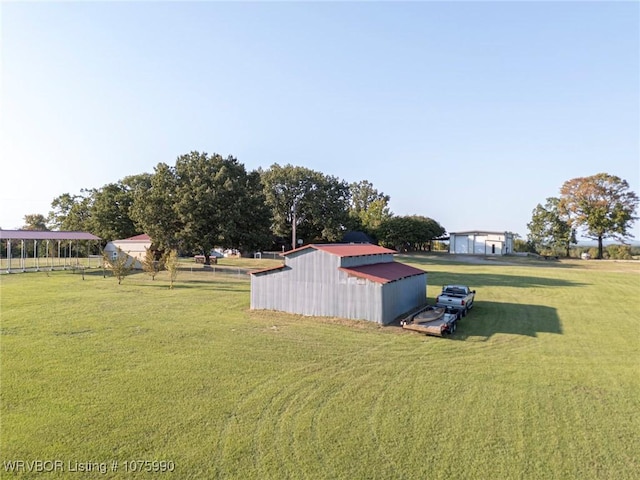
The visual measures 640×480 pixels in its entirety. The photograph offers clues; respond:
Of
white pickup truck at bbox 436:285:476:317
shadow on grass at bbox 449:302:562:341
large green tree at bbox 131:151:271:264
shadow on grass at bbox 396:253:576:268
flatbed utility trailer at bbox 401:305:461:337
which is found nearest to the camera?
flatbed utility trailer at bbox 401:305:461:337

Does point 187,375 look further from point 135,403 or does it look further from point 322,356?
point 322,356

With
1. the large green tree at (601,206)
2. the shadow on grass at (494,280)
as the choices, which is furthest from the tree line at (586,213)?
the shadow on grass at (494,280)

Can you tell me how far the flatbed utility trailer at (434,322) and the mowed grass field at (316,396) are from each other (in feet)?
1.50

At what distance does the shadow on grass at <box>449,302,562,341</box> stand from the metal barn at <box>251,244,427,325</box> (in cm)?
312

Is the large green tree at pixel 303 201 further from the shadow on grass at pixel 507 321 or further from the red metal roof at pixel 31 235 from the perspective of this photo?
the shadow on grass at pixel 507 321

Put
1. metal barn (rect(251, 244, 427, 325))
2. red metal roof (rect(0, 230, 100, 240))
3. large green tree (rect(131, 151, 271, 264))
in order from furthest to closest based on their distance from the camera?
large green tree (rect(131, 151, 271, 264)) → red metal roof (rect(0, 230, 100, 240)) → metal barn (rect(251, 244, 427, 325))

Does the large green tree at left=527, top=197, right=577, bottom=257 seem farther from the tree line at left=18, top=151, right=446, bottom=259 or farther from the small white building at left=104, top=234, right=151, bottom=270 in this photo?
the small white building at left=104, top=234, right=151, bottom=270

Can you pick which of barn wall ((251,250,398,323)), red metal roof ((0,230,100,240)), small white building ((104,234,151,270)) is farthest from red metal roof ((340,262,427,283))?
red metal roof ((0,230,100,240))

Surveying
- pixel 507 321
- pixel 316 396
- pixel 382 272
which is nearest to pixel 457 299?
pixel 507 321

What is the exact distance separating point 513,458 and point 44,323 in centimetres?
1722

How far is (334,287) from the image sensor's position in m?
17.3

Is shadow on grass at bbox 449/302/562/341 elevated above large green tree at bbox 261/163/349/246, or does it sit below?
below

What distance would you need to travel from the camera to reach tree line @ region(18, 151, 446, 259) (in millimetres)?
36438

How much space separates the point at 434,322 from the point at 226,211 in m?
26.1
